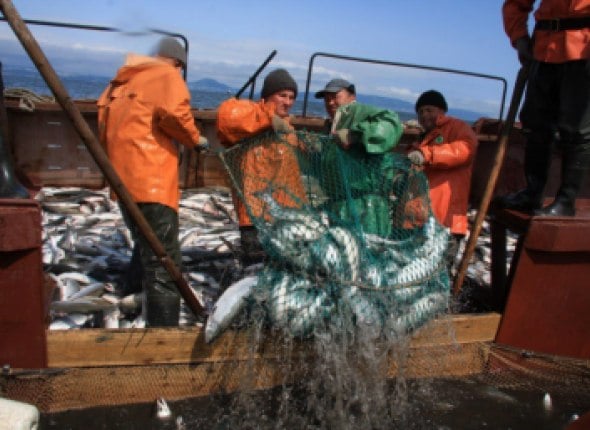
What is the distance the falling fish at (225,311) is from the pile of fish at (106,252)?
1052mm

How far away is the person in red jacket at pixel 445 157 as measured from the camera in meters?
4.61

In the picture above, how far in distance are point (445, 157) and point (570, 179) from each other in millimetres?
988

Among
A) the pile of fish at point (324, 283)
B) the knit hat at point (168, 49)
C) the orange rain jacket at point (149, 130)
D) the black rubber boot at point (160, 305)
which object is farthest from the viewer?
the knit hat at point (168, 49)

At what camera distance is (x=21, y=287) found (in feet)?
9.71

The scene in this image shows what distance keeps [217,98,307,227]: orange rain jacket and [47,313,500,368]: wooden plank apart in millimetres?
940

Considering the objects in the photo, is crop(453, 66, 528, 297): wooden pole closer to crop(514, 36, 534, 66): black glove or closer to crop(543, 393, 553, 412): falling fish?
crop(514, 36, 534, 66): black glove

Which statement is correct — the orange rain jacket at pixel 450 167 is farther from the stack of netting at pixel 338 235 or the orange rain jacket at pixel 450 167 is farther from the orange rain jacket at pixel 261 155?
the orange rain jacket at pixel 261 155

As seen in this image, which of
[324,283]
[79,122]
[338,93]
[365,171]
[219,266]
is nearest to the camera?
[79,122]

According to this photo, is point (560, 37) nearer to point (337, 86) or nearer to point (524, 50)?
point (524, 50)

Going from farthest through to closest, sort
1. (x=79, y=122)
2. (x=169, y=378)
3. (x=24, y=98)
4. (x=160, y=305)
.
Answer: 1. (x=24, y=98)
2. (x=160, y=305)
3. (x=169, y=378)
4. (x=79, y=122)

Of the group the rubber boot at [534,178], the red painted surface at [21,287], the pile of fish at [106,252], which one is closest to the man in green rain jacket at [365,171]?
the rubber boot at [534,178]

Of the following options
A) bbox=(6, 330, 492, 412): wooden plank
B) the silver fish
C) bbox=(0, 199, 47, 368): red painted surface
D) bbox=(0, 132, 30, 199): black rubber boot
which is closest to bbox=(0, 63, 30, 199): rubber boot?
bbox=(0, 132, 30, 199): black rubber boot

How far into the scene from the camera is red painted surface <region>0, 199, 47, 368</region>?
2818mm

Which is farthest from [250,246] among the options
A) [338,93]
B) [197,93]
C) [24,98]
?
[197,93]
